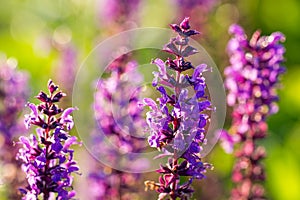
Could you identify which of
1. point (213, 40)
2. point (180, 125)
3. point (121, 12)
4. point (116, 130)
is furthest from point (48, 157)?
point (213, 40)

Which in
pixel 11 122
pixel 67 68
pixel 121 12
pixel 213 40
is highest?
pixel 121 12

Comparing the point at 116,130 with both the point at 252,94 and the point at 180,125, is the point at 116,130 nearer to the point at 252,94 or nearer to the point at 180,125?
the point at 252,94

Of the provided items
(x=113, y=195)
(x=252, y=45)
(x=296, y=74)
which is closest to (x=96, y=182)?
(x=113, y=195)

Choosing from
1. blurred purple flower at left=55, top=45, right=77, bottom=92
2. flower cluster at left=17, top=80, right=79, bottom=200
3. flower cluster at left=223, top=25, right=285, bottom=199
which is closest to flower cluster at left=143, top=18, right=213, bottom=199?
flower cluster at left=17, top=80, right=79, bottom=200

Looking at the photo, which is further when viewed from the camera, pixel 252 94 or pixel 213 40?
pixel 213 40

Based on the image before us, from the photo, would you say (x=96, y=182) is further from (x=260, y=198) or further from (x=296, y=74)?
(x=296, y=74)

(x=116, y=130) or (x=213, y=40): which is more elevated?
(x=213, y=40)

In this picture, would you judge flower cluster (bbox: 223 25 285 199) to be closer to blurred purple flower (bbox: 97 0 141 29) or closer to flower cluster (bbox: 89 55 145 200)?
flower cluster (bbox: 89 55 145 200)
